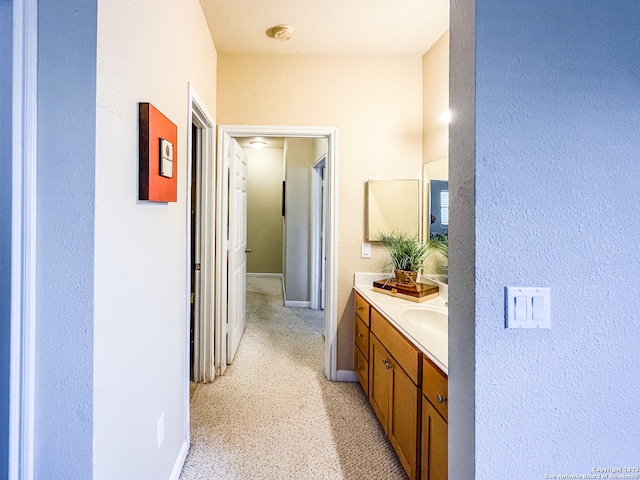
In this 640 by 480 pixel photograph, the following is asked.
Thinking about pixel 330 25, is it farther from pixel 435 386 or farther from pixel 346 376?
pixel 346 376

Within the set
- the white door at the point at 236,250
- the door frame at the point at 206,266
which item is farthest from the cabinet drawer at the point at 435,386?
the white door at the point at 236,250

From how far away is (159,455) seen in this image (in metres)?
1.48

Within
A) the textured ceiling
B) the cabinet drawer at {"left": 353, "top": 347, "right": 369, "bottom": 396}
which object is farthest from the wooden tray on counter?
the textured ceiling

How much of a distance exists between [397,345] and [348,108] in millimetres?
1893

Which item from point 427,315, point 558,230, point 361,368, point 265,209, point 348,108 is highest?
point 348,108

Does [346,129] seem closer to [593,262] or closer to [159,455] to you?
[593,262]

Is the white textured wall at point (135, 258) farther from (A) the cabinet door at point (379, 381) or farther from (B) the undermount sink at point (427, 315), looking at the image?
(B) the undermount sink at point (427, 315)

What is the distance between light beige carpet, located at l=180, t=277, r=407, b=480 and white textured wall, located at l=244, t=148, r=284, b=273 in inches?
154

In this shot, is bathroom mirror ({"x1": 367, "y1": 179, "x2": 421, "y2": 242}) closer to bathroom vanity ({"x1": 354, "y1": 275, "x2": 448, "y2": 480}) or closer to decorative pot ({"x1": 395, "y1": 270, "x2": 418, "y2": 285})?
decorative pot ({"x1": 395, "y1": 270, "x2": 418, "y2": 285})

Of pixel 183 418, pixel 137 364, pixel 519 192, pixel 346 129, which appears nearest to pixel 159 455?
pixel 183 418

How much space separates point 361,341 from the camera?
2570 millimetres

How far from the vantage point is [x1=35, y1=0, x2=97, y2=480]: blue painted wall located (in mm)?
937

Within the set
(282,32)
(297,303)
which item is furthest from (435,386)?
(297,303)

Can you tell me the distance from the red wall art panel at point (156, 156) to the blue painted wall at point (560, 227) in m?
1.09
